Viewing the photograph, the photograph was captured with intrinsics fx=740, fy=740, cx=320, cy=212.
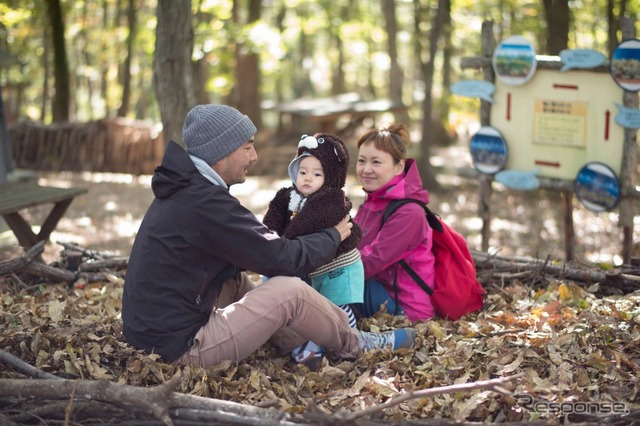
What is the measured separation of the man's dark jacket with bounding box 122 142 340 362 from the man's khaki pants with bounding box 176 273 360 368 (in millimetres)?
72

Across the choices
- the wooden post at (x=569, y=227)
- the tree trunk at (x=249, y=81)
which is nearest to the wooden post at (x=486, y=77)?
the wooden post at (x=569, y=227)

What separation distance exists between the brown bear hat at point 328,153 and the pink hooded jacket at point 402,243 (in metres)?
0.59

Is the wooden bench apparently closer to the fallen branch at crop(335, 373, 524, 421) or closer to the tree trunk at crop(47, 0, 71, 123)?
the fallen branch at crop(335, 373, 524, 421)

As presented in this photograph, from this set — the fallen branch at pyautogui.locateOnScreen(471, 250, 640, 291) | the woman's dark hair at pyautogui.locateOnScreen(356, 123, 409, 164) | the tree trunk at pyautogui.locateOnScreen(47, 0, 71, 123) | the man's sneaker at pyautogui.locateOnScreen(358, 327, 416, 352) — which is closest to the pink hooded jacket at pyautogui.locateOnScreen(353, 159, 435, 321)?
the woman's dark hair at pyautogui.locateOnScreen(356, 123, 409, 164)

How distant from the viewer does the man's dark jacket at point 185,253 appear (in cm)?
369

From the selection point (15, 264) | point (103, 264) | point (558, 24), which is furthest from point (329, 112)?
point (15, 264)

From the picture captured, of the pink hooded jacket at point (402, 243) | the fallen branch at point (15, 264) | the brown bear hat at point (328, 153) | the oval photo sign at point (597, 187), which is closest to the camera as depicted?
the brown bear hat at point (328, 153)

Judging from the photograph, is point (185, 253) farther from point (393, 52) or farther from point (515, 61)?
point (393, 52)

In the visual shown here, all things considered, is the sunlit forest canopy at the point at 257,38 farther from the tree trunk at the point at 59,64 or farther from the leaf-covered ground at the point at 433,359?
the leaf-covered ground at the point at 433,359

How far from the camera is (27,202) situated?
6.66 meters

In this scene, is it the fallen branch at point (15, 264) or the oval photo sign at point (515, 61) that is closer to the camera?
the fallen branch at point (15, 264)

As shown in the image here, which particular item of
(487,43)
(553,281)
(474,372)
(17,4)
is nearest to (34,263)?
(474,372)

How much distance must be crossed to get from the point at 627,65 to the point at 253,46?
771 cm

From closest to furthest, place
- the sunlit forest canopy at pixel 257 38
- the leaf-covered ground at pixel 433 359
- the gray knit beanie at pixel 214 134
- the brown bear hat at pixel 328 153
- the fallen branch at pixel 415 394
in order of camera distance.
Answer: the fallen branch at pixel 415 394 < the leaf-covered ground at pixel 433 359 < the gray knit beanie at pixel 214 134 < the brown bear hat at pixel 328 153 < the sunlit forest canopy at pixel 257 38
